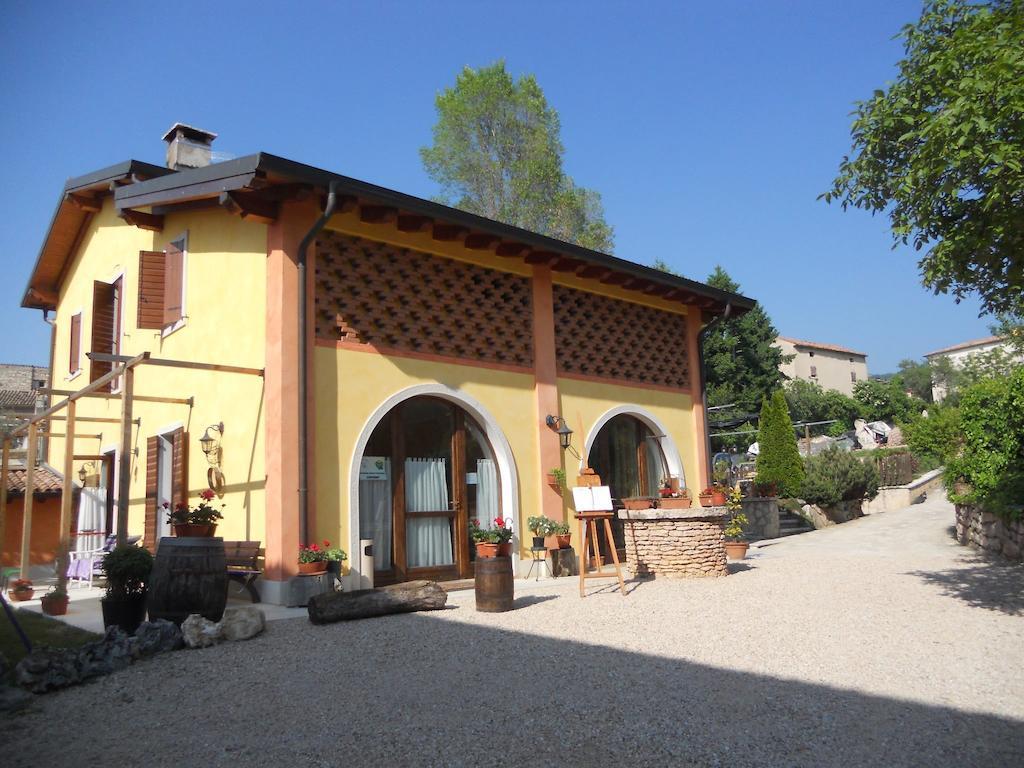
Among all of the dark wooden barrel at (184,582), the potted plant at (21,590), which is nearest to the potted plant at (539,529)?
the dark wooden barrel at (184,582)

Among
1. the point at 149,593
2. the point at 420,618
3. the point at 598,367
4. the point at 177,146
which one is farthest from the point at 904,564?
the point at 177,146

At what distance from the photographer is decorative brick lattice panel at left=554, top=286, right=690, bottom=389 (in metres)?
11.3

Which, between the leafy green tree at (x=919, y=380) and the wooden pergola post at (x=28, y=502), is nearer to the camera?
the wooden pergola post at (x=28, y=502)

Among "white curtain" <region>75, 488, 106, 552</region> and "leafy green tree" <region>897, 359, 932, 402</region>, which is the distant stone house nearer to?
"leafy green tree" <region>897, 359, 932, 402</region>

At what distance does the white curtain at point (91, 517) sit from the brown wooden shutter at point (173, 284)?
3937 mm

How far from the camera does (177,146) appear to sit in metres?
12.5

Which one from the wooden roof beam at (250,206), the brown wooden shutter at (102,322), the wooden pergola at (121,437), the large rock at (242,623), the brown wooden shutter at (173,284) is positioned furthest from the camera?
the brown wooden shutter at (102,322)

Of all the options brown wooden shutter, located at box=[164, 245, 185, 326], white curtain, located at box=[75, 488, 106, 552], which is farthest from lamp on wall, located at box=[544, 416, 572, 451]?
white curtain, located at box=[75, 488, 106, 552]

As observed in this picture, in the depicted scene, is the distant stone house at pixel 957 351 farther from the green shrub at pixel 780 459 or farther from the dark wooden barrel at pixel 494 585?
the dark wooden barrel at pixel 494 585

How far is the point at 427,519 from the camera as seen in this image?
368 inches

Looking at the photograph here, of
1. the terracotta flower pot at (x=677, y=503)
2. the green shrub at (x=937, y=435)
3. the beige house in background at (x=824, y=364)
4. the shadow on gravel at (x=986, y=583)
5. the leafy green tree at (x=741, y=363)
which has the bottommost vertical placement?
the shadow on gravel at (x=986, y=583)

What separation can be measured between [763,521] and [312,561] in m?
11.2

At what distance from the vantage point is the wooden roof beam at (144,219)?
10273 mm

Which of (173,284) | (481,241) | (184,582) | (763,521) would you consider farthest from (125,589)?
(763,521)
